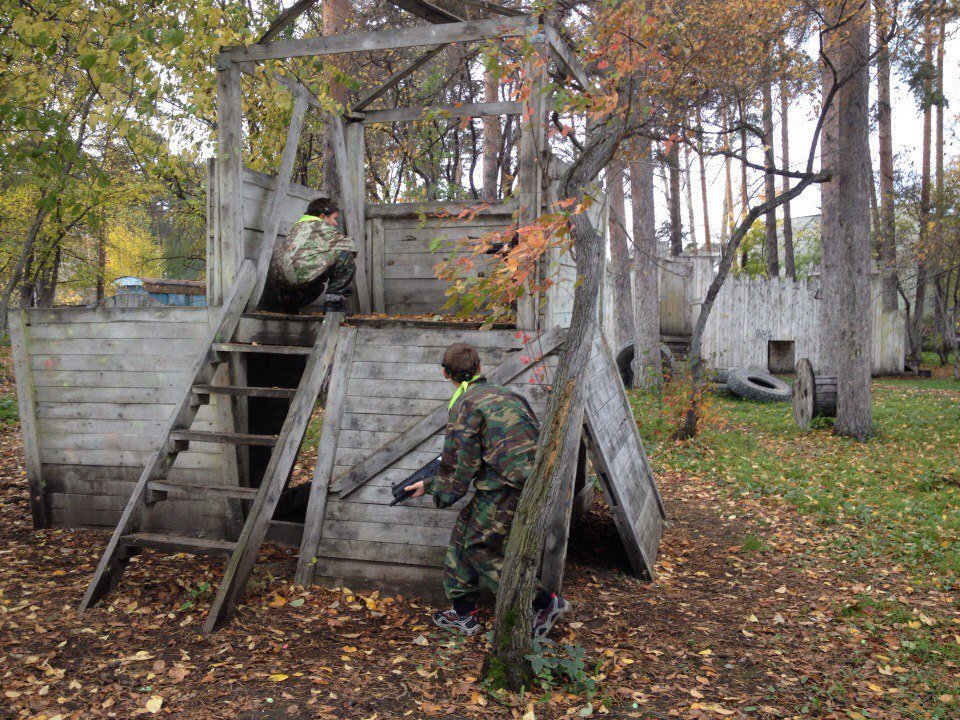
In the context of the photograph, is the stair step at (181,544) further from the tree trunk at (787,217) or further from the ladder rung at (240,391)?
the tree trunk at (787,217)

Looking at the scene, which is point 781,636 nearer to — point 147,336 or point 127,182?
point 147,336

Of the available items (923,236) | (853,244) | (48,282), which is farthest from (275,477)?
(923,236)

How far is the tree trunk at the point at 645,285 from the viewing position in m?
14.8

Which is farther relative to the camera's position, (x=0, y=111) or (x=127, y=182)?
(x=127, y=182)

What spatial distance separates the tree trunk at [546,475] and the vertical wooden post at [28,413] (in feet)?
17.4

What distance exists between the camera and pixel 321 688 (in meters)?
4.12

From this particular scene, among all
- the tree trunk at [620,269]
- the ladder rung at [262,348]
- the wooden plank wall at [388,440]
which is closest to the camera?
the wooden plank wall at [388,440]

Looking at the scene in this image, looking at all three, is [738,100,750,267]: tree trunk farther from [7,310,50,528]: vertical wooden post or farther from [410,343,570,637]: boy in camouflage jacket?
[7,310,50,528]: vertical wooden post

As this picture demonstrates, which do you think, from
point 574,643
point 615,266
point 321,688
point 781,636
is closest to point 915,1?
point 615,266

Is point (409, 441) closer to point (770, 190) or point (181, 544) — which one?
point (181, 544)

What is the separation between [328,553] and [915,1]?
1289 centimetres

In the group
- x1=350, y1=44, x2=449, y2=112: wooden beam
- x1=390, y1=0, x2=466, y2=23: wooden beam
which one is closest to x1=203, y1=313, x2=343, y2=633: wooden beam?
x1=390, y1=0, x2=466, y2=23: wooden beam

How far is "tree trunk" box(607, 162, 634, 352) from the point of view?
16.5 metres

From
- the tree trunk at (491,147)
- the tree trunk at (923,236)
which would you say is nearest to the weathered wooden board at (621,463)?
the tree trunk at (491,147)
